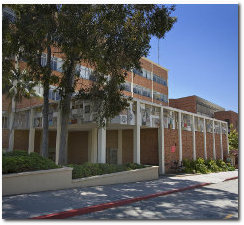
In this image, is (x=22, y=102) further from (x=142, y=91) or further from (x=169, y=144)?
(x=142, y=91)

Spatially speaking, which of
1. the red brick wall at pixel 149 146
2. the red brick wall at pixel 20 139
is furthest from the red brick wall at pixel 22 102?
the red brick wall at pixel 149 146

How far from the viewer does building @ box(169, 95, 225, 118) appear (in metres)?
42.6

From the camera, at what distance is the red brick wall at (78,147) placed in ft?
78.4

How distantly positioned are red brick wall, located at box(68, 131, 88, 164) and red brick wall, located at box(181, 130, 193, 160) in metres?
9.06

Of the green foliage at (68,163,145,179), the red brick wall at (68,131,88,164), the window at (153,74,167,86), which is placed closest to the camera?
the green foliage at (68,163,145,179)

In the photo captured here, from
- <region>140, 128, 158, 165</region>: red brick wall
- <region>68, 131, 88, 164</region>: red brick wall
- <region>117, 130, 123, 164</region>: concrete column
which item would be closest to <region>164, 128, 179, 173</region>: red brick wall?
<region>140, 128, 158, 165</region>: red brick wall

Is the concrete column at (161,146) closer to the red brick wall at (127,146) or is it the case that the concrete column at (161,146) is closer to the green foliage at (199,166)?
the red brick wall at (127,146)

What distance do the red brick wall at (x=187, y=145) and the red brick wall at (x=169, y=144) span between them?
1.36 metres

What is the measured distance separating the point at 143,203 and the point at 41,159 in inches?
195

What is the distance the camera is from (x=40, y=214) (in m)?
6.66

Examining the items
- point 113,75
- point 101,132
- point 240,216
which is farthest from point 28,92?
point 240,216

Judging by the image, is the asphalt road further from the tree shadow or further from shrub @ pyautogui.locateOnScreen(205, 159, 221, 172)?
shrub @ pyautogui.locateOnScreen(205, 159, 221, 172)

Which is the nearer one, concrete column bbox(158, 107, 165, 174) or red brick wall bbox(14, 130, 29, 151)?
concrete column bbox(158, 107, 165, 174)

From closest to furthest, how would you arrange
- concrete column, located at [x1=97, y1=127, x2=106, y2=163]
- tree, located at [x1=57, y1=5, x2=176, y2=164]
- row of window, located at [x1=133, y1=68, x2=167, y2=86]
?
tree, located at [x1=57, y1=5, x2=176, y2=164] → concrete column, located at [x1=97, y1=127, x2=106, y2=163] → row of window, located at [x1=133, y1=68, x2=167, y2=86]
